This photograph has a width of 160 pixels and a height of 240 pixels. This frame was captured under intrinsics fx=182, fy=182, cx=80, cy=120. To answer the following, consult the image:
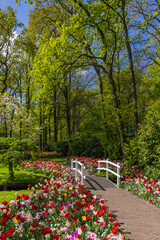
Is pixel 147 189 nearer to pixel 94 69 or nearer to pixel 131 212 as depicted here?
pixel 131 212

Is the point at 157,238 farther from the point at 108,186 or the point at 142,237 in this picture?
the point at 108,186

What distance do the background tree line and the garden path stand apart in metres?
2.64

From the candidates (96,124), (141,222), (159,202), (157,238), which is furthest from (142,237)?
(96,124)

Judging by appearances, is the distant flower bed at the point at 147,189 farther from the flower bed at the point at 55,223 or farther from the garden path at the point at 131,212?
the flower bed at the point at 55,223

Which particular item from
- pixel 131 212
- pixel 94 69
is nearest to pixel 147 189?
pixel 131 212

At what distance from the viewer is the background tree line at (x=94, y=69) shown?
10656 millimetres

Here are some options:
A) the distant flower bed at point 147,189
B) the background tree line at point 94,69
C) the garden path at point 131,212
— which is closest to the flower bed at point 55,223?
the garden path at point 131,212

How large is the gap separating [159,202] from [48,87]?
932cm

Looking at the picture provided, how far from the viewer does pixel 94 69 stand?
1862cm

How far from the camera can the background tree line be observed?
10656mm

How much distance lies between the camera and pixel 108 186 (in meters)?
7.89

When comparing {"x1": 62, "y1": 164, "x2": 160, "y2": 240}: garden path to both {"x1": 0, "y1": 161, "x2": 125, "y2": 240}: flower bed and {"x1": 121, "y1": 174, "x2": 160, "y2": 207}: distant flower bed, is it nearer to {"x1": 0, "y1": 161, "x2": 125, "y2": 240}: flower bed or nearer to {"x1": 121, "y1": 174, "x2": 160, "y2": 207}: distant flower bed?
{"x1": 121, "y1": 174, "x2": 160, "y2": 207}: distant flower bed

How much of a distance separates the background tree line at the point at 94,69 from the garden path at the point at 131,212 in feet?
8.67

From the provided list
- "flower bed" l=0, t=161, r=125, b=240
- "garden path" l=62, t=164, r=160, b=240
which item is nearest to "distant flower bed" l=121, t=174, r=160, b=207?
"garden path" l=62, t=164, r=160, b=240
